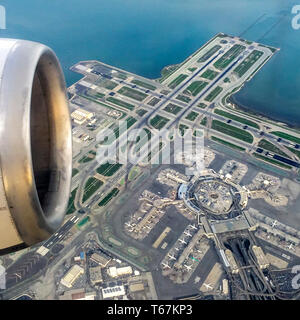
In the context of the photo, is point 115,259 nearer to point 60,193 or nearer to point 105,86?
point 60,193

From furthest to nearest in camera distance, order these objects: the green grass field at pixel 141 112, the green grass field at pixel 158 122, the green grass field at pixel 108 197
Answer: the green grass field at pixel 141 112, the green grass field at pixel 158 122, the green grass field at pixel 108 197

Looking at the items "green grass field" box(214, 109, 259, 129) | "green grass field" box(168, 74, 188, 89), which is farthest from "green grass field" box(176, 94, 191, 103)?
"green grass field" box(214, 109, 259, 129)

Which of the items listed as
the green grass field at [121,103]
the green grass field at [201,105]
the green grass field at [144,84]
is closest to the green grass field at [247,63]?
the green grass field at [201,105]

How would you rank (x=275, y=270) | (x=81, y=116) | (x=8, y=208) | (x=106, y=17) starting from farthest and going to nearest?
(x=106, y=17) → (x=81, y=116) → (x=275, y=270) → (x=8, y=208)

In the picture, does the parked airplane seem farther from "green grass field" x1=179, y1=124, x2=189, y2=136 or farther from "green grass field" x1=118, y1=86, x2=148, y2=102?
"green grass field" x1=118, y1=86, x2=148, y2=102

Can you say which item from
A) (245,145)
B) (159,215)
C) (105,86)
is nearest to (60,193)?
(159,215)

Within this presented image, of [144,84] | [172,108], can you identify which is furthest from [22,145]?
[144,84]

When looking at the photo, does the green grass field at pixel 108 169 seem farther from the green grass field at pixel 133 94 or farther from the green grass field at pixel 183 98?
the green grass field at pixel 183 98
